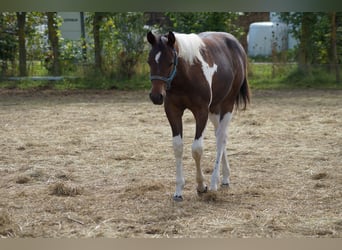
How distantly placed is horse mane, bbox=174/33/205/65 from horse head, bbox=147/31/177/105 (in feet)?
0.65

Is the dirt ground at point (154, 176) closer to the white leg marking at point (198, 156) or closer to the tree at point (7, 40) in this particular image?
the white leg marking at point (198, 156)

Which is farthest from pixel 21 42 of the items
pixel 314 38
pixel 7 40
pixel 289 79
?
pixel 314 38

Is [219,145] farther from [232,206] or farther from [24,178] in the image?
[24,178]

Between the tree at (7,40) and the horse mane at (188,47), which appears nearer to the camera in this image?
the horse mane at (188,47)

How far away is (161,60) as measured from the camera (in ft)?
11.1

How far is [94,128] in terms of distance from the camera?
7770 mm

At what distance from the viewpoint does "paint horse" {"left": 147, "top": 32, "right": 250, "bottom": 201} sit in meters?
3.41

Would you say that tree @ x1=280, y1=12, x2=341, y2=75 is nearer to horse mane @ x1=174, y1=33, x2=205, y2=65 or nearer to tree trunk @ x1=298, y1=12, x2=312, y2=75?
tree trunk @ x1=298, y1=12, x2=312, y2=75

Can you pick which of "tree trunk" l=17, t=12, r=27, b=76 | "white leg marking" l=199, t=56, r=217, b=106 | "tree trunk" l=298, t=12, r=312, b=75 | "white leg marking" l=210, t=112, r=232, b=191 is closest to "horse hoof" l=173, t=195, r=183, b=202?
"white leg marking" l=210, t=112, r=232, b=191

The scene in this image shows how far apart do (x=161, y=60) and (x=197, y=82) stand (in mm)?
460

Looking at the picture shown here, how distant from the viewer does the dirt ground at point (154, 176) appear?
128 inches

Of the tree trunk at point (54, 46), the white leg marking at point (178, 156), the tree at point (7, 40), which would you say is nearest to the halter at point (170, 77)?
the white leg marking at point (178, 156)

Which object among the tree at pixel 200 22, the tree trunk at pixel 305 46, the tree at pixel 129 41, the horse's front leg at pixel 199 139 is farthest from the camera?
the tree at pixel 129 41

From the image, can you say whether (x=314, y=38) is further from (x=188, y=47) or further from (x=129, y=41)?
(x=188, y=47)
